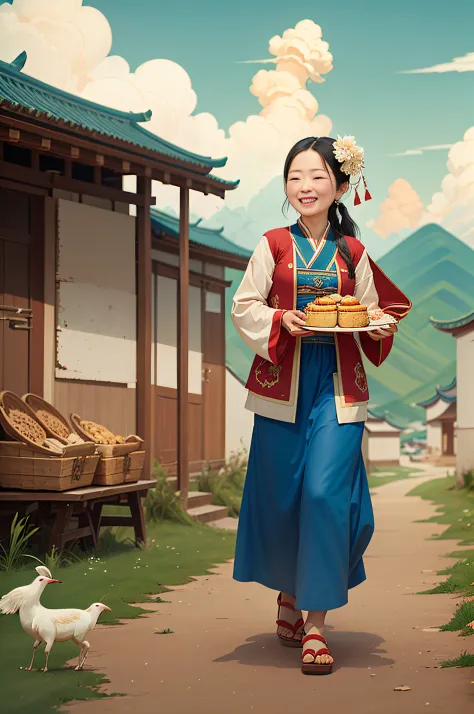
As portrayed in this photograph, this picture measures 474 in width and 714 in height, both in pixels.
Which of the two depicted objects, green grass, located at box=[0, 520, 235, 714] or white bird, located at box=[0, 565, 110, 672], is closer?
green grass, located at box=[0, 520, 235, 714]

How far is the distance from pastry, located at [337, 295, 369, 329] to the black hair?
229 mm

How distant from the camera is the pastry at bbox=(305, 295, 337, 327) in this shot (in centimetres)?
358

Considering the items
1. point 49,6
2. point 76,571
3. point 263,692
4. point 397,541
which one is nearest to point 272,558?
point 263,692

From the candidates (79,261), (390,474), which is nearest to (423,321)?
(390,474)

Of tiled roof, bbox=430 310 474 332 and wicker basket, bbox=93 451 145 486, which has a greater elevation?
tiled roof, bbox=430 310 474 332

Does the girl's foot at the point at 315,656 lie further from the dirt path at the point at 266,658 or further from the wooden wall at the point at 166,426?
the wooden wall at the point at 166,426

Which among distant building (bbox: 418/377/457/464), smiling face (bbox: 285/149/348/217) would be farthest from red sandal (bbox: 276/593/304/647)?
distant building (bbox: 418/377/457/464)

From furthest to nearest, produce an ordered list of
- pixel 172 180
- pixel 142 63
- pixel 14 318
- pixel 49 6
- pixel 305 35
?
pixel 142 63 → pixel 305 35 → pixel 49 6 → pixel 172 180 → pixel 14 318

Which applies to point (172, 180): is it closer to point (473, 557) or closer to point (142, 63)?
point (473, 557)

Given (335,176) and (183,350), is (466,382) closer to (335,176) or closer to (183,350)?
(183,350)

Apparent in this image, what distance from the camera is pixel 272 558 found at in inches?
147

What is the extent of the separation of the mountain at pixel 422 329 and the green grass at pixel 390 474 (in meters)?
11.2

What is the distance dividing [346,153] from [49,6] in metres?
18.6

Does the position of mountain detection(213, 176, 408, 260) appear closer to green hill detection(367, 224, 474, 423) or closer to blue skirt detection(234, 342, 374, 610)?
green hill detection(367, 224, 474, 423)
